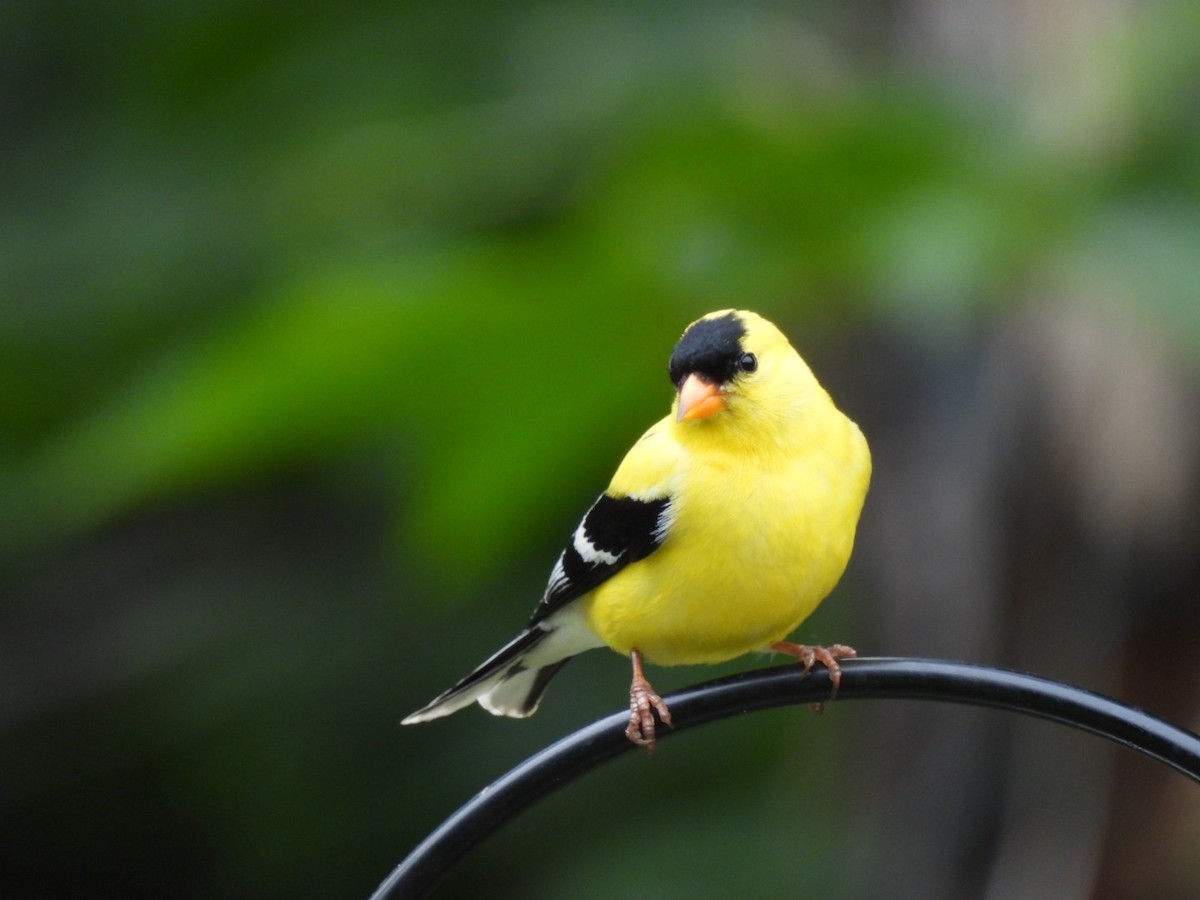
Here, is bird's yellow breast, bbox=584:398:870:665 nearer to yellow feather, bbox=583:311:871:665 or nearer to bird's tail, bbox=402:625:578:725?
yellow feather, bbox=583:311:871:665

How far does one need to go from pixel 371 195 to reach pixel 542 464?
133 cm

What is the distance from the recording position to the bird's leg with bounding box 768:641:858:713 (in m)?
2.13

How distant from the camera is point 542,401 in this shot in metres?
2.64

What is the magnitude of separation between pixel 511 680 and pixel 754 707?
985 millimetres

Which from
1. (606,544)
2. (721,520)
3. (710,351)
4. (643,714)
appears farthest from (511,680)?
(710,351)

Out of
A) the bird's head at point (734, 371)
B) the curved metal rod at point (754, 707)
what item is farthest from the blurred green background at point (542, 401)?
the curved metal rod at point (754, 707)

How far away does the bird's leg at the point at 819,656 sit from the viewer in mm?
2127

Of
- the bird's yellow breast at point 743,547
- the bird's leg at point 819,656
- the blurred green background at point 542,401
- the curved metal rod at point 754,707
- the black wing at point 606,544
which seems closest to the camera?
the curved metal rod at point 754,707

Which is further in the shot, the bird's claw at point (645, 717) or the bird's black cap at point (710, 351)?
the bird's black cap at point (710, 351)

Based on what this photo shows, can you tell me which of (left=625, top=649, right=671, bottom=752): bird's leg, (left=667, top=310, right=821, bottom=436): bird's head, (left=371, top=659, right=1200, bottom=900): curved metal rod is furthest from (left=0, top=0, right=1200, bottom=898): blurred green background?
(left=371, top=659, right=1200, bottom=900): curved metal rod

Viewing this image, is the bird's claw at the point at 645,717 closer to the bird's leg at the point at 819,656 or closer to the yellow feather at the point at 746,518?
the yellow feather at the point at 746,518

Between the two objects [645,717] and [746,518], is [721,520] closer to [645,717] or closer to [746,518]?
[746,518]

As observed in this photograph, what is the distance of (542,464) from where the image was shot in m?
2.76

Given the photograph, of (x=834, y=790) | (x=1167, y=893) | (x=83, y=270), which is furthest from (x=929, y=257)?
(x=83, y=270)
